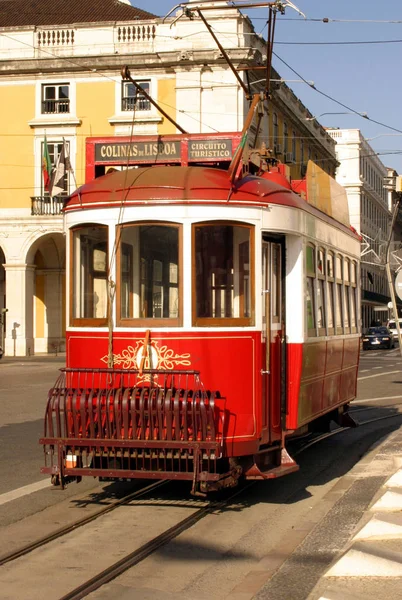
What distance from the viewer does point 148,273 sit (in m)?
8.59

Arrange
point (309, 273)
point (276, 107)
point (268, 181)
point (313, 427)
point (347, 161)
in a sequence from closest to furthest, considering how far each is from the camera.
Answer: point (268, 181), point (309, 273), point (313, 427), point (276, 107), point (347, 161)

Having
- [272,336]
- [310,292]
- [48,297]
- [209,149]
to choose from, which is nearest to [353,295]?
[310,292]

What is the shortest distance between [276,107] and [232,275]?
41502mm

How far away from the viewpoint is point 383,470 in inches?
420

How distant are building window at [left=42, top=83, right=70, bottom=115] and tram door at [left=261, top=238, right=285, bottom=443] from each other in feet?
118

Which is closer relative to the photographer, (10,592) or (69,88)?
(10,592)

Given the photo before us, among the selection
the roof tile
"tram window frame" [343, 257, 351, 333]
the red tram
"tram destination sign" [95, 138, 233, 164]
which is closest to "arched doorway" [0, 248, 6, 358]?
the roof tile

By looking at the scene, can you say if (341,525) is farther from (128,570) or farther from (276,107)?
(276,107)

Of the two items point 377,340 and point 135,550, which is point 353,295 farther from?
point 377,340

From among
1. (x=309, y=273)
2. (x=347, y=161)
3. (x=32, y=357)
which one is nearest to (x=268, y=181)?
(x=309, y=273)

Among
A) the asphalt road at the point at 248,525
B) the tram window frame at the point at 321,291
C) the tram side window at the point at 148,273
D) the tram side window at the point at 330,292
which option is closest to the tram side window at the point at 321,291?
the tram window frame at the point at 321,291

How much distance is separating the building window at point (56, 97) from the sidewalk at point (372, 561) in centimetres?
3727

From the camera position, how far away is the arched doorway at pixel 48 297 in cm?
4553

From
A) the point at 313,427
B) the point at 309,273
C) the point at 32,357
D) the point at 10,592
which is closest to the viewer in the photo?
the point at 10,592
